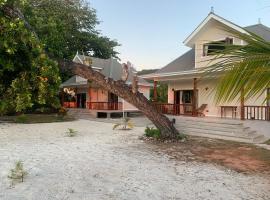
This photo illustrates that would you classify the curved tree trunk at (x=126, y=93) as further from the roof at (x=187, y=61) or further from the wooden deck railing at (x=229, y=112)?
the wooden deck railing at (x=229, y=112)

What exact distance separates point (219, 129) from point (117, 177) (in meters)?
8.60

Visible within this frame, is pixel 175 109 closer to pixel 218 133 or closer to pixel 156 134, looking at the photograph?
pixel 218 133

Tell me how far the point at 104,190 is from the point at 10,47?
4229mm

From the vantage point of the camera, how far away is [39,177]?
652cm

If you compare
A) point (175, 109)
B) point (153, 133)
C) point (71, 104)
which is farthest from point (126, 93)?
point (71, 104)

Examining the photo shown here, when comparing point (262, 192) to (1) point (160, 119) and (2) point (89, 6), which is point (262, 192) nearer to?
(1) point (160, 119)

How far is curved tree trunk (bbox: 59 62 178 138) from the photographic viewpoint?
11.2 meters

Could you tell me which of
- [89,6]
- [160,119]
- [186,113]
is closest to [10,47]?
[160,119]

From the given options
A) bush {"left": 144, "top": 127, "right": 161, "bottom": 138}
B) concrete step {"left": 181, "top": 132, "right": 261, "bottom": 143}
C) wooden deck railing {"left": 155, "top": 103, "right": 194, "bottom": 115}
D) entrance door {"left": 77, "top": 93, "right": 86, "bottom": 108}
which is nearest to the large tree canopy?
entrance door {"left": 77, "top": 93, "right": 86, "bottom": 108}

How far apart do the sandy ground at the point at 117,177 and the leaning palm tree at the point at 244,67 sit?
394cm

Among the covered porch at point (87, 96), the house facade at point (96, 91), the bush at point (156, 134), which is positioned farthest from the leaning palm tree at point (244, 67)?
the covered porch at point (87, 96)

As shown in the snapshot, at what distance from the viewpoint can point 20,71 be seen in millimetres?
2303

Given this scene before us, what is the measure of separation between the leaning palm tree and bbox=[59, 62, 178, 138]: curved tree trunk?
9390mm

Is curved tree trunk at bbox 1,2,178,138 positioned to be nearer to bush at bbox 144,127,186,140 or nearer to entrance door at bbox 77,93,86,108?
bush at bbox 144,127,186,140
